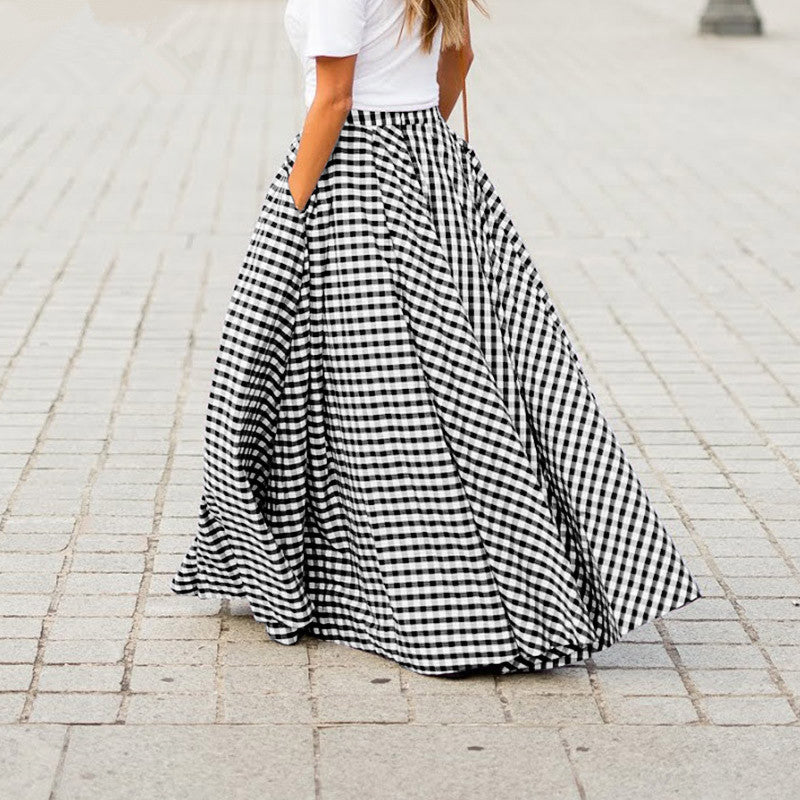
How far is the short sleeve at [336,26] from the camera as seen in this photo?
11.1ft

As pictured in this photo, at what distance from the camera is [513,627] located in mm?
3602

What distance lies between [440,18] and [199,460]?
212 cm

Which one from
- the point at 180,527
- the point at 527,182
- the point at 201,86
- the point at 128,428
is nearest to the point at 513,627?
the point at 180,527

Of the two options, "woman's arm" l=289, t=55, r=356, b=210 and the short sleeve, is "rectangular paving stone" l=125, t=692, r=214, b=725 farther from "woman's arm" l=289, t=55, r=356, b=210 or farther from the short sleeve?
the short sleeve

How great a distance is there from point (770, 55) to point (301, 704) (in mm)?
14941

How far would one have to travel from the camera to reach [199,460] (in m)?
5.18

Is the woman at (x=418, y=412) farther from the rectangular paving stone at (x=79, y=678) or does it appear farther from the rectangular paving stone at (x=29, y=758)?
the rectangular paving stone at (x=29, y=758)

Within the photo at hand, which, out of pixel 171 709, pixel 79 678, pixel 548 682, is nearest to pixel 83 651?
pixel 79 678

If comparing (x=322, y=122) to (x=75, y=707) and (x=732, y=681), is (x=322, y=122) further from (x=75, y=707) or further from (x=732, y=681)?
(x=732, y=681)

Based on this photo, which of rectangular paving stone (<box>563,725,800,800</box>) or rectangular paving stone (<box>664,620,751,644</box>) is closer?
rectangular paving stone (<box>563,725,800,800</box>)

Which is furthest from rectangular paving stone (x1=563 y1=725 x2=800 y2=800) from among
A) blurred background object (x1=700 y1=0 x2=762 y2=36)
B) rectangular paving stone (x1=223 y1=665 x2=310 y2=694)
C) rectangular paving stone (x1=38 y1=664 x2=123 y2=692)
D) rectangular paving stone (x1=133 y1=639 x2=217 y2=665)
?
blurred background object (x1=700 y1=0 x2=762 y2=36)

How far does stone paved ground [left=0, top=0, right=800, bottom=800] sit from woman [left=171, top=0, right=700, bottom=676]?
0.19 meters

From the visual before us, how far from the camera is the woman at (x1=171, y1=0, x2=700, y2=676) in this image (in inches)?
140

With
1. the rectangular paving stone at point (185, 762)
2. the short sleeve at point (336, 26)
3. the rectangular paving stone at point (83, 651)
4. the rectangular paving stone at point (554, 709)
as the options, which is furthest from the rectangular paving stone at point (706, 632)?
the short sleeve at point (336, 26)
